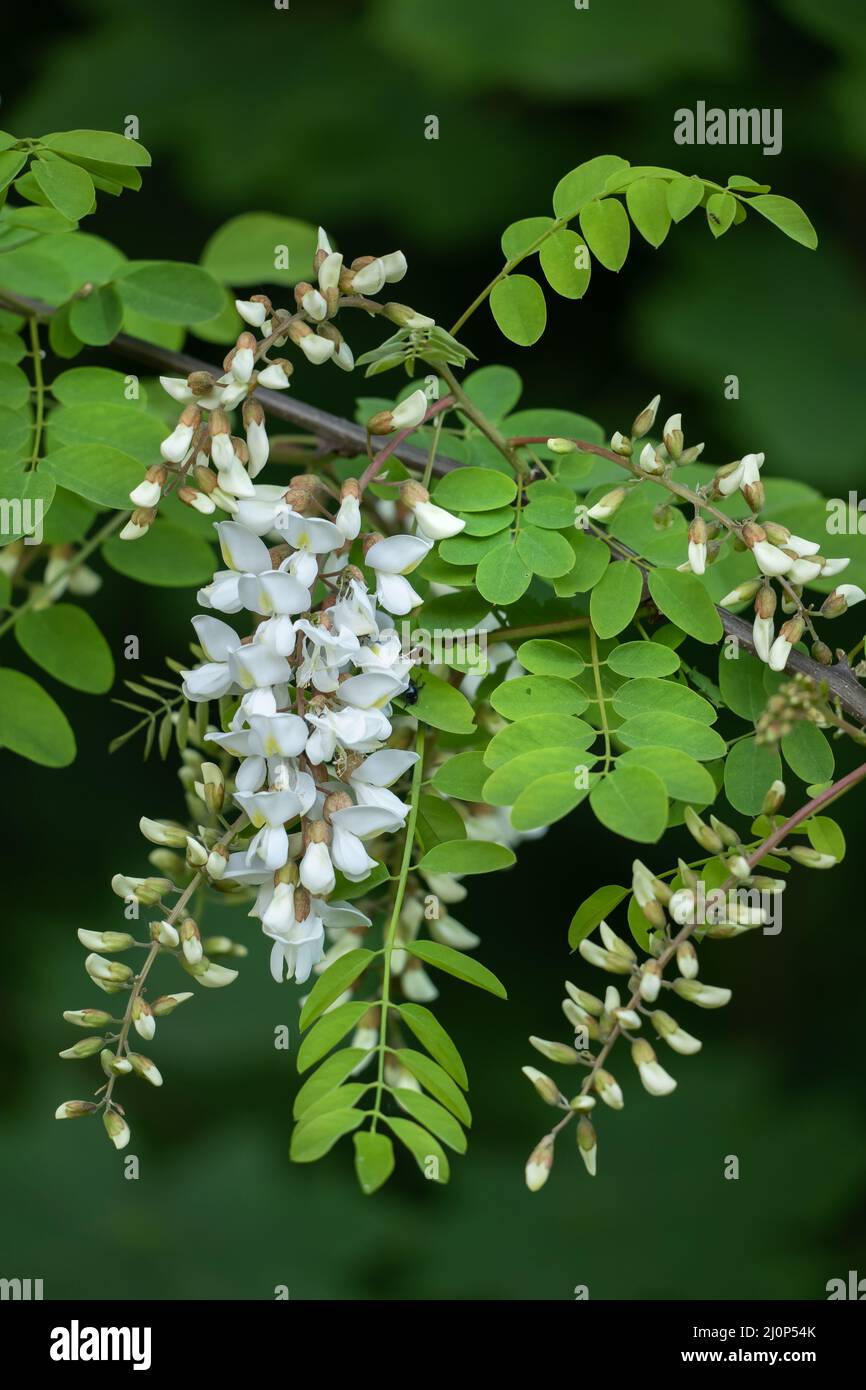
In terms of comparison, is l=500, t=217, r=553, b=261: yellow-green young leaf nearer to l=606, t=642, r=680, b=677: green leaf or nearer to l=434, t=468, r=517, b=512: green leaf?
l=434, t=468, r=517, b=512: green leaf

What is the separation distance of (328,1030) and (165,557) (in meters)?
0.54

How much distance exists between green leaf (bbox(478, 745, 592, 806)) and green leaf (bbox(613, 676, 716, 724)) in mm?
75

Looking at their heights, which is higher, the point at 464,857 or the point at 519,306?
the point at 519,306

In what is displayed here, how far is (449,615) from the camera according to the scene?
1.14 metres

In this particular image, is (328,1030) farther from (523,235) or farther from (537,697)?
(523,235)

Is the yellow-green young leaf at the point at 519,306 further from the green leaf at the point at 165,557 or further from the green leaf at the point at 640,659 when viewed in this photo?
the green leaf at the point at 165,557

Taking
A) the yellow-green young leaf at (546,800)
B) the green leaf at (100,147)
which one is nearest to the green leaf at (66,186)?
the green leaf at (100,147)

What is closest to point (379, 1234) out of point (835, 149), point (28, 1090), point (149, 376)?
point (28, 1090)

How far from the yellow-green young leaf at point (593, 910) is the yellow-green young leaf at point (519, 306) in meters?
0.47

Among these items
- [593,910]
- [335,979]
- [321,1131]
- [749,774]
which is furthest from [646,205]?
[321,1131]

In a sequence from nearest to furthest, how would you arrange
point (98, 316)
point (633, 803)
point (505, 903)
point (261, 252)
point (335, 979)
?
point (633, 803), point (335, 979), point (98, 316), point (261, 252), point (505, 903)

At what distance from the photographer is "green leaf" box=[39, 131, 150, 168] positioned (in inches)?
43.5

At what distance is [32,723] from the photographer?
1.35 metres

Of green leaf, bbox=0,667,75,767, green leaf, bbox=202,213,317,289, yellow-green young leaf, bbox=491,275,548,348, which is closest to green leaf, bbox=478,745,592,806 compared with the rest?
yellow-green young leaf, bbox=491,275,548,348
